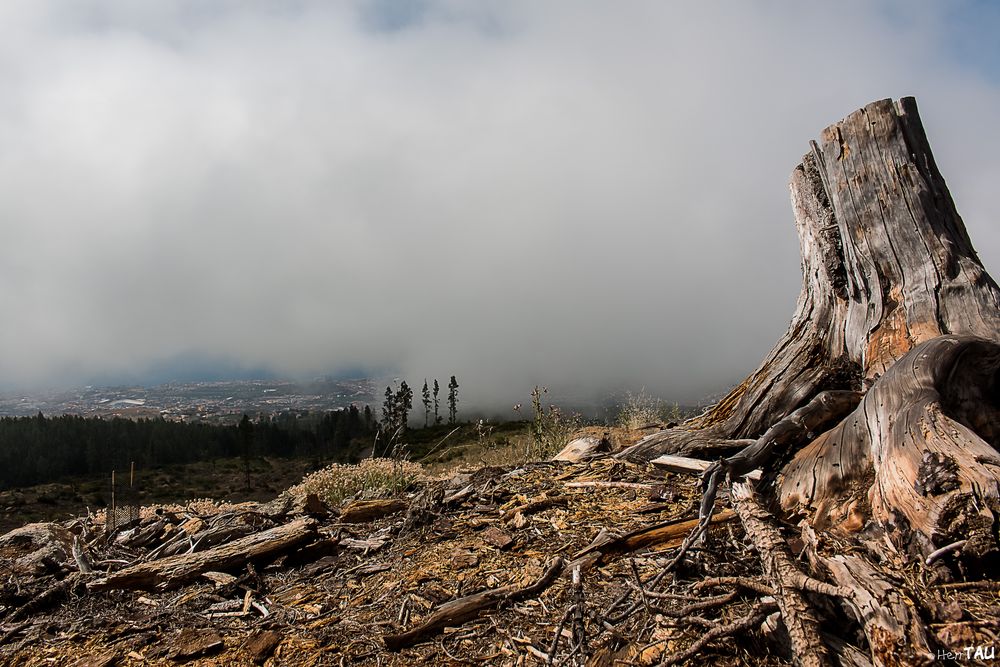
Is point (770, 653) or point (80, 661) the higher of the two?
point (770, 653)

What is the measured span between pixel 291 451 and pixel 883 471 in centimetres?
7790

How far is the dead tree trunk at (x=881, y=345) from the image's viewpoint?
3.30 meters

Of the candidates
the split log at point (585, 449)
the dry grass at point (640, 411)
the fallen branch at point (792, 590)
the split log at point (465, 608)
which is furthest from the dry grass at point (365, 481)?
the fallen branch at point (792, 590)

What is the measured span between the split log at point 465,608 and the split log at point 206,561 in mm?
1957

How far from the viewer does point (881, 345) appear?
16.7ft

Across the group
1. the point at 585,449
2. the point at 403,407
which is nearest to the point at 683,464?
the point at 585,449

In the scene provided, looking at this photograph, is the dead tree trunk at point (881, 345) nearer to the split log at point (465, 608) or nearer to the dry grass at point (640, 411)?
the split log at point (465, 608)

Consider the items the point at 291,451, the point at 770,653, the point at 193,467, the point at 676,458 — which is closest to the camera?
the point at 770,653

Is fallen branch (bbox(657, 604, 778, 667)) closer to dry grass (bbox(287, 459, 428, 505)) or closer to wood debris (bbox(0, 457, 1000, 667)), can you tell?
wood debris (bbox(0, 457, 1000, 667))

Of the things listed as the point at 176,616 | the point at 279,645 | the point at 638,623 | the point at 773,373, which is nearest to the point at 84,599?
the point at 176,616

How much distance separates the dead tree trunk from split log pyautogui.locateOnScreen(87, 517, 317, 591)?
3.21 metres

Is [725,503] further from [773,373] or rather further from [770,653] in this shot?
[773,373]

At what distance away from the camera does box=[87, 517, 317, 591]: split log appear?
4.35 meters

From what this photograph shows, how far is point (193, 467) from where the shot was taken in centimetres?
5750
